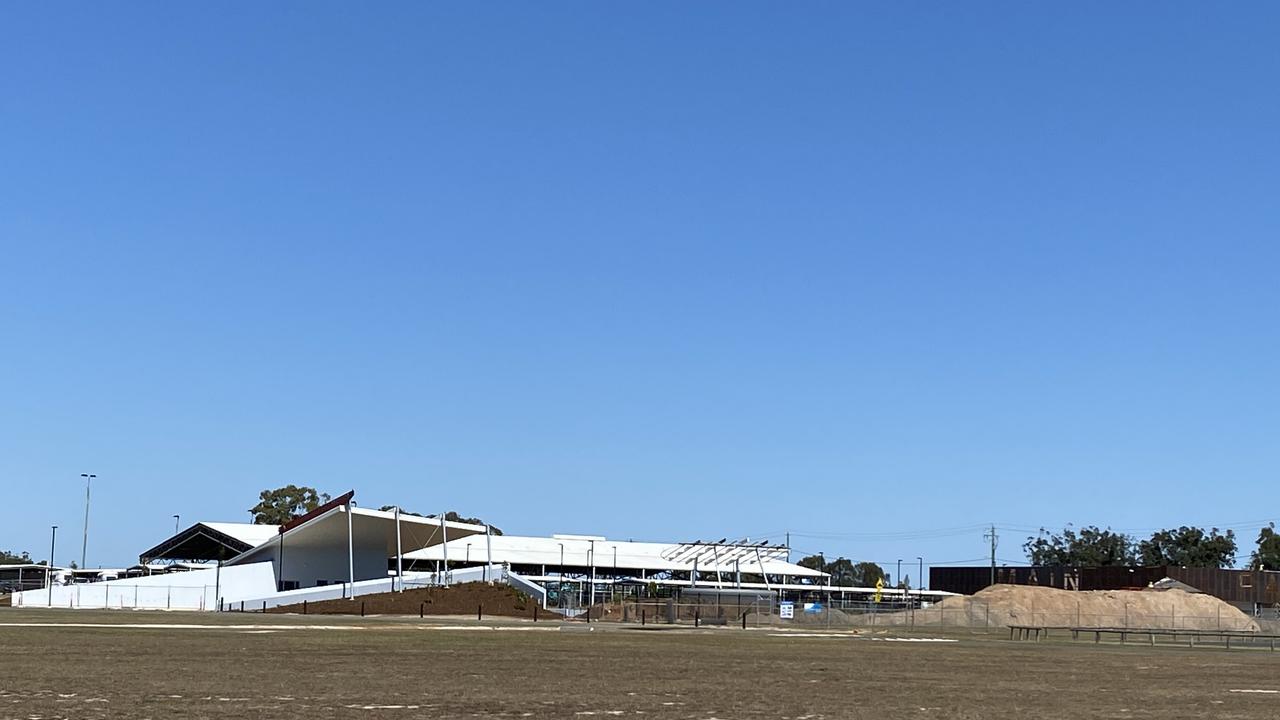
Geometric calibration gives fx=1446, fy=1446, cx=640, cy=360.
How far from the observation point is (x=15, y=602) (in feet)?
350

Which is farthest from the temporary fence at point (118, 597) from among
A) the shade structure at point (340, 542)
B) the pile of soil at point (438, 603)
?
the pile of soil at point (438, 603)

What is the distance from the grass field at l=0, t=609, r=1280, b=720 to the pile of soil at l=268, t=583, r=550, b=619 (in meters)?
56.2

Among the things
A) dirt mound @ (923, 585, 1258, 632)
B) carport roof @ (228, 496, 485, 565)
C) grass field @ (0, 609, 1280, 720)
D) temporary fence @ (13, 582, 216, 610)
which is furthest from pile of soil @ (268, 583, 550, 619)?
grass field @ (0, 609, 1280, 720)

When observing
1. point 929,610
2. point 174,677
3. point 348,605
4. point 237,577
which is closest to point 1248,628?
point 929,610

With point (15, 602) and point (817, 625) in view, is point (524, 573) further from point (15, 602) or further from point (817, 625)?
point (817, 625)

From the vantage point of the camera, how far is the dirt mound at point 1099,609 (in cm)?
10150

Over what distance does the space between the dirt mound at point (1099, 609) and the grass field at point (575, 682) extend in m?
62.6

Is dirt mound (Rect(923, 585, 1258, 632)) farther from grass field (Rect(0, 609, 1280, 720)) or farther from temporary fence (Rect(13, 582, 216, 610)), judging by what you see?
grass field (Rect(0, 609, 1280, 720))

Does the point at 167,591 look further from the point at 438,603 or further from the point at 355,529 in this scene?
the point at 438,603

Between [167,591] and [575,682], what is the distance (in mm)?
96453

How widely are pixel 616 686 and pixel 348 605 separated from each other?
261 ft

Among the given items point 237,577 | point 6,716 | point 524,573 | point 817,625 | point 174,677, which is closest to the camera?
point 6,716

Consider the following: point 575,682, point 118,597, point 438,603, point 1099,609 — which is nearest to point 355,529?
point 118,597

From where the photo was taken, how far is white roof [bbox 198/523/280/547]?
456 feet
